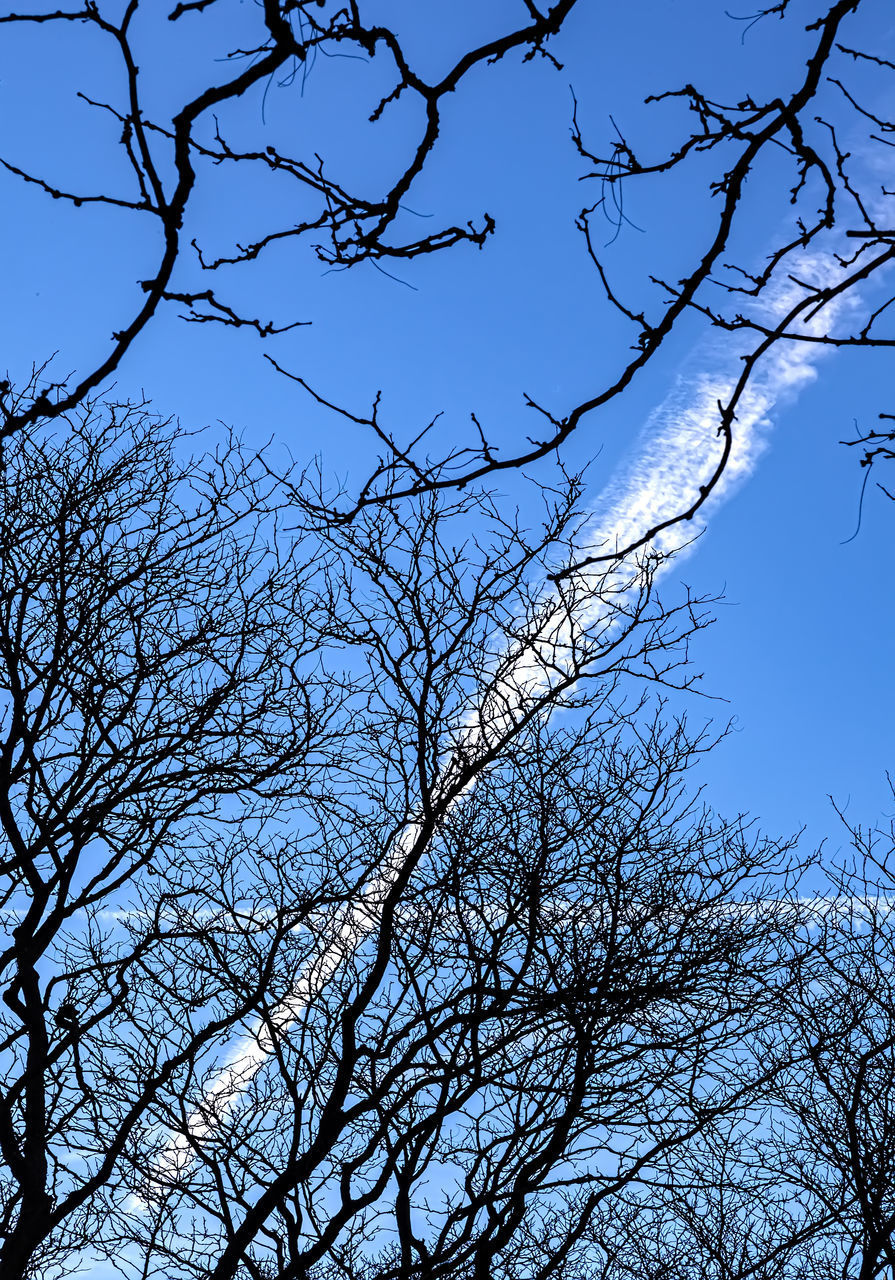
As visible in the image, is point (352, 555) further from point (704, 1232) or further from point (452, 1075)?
point (704, 1232)

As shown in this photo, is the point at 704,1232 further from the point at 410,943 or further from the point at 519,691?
the point at 519,691

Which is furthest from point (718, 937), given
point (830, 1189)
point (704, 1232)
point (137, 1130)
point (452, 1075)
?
point (704, 1232)

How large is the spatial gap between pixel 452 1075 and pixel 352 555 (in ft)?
12.2

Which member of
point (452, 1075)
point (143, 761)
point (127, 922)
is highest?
point (143, 761)

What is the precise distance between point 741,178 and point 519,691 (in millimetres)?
5327

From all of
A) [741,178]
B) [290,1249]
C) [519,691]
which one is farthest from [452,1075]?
[741,178]

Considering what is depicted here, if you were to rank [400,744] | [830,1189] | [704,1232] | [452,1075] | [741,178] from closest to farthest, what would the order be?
[741,178]
[452,1075]
[400,744]
[830,1189]
[704,1232]

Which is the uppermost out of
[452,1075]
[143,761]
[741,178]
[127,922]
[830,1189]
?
[143,761]

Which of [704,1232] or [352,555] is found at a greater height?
[352,555]

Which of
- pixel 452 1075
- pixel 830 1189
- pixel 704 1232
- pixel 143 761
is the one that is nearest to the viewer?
pixel 452 1075

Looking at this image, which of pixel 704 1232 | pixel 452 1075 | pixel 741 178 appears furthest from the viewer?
pixel 704 1232

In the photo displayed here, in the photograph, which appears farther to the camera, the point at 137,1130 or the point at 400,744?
the point at 400,744

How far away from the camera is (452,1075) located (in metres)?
6.87

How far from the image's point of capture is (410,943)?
24.3 feet
